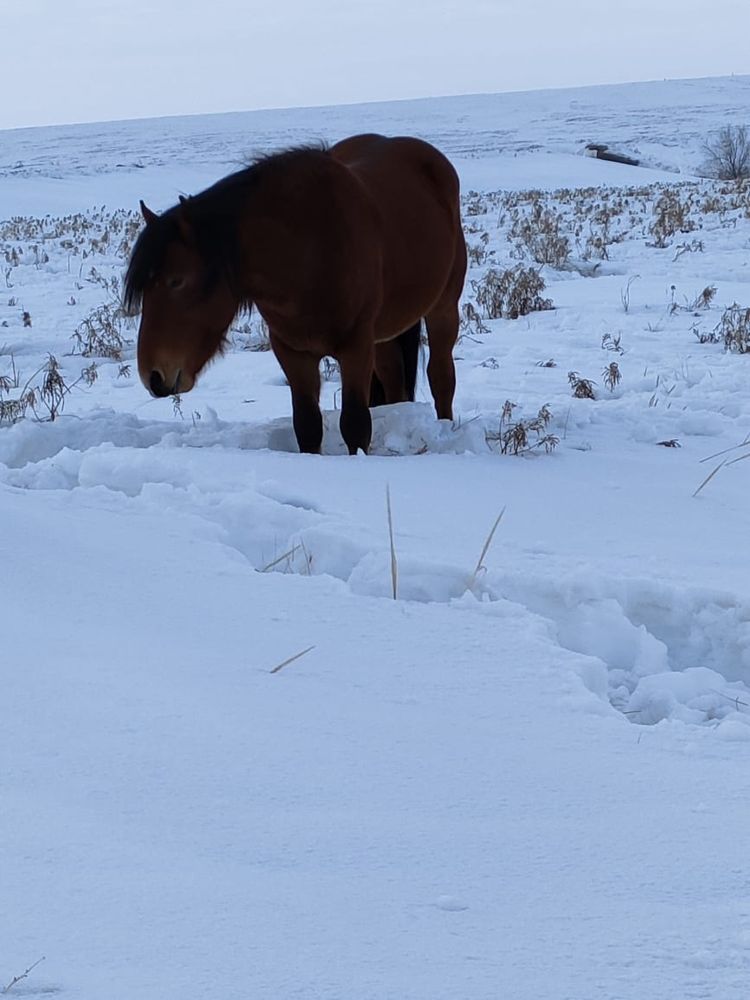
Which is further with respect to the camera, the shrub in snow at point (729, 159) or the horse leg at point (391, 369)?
the shrub in snow at point (729, 159)

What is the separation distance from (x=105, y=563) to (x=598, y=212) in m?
14.5

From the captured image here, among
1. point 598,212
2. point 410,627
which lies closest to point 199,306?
point 410,627

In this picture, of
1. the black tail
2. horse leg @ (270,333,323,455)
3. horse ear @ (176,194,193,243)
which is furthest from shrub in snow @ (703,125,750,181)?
horse ear @ (176,194,193,243)

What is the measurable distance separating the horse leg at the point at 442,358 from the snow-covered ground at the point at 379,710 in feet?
1.72

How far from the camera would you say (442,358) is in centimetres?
560

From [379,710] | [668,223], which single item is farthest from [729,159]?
[379,710]

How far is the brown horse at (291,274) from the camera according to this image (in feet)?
13.7

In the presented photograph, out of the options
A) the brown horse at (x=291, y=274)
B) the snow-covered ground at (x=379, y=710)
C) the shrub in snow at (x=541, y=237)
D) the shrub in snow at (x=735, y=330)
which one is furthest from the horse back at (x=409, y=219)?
the shrub in snow at (x=541, y=237)

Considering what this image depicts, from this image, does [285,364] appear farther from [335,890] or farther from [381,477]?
[335,890]

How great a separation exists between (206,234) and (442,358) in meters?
1.71

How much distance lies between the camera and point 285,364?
183 inches

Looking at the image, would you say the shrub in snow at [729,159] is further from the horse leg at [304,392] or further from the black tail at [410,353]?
the horse leg at [304,392]

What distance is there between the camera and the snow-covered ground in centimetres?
119

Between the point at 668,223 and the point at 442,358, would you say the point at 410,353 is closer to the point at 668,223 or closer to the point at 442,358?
the point at 442,358
